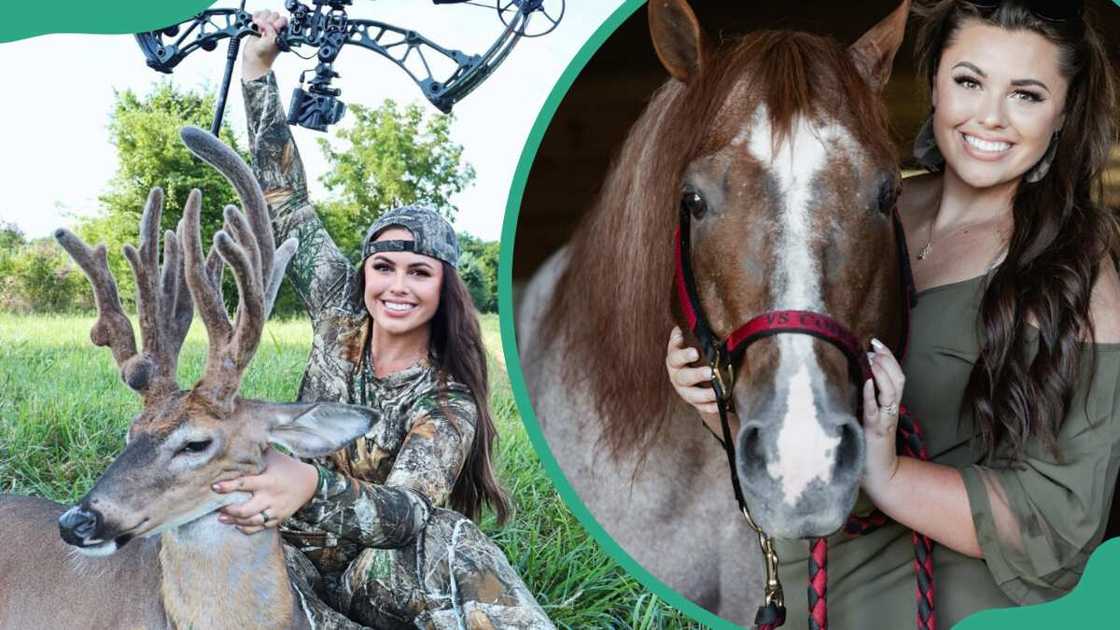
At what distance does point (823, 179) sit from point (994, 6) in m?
0.70

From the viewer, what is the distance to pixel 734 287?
1.83m

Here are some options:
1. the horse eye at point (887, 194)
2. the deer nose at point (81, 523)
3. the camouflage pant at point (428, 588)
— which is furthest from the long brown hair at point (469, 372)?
the horse eye at point (887, 194)

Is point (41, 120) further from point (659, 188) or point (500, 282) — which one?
point (659, 188)

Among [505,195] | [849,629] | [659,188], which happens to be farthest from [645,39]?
[849,629]

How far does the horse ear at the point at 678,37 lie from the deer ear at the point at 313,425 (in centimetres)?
101

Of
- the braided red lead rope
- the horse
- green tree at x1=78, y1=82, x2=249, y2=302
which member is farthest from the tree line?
the braided red lead rope

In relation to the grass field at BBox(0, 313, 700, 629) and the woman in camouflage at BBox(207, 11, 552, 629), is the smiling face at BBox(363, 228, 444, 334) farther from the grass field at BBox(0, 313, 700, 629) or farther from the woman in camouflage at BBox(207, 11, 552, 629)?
the grass field at BBox(0, 313, 700, 629)

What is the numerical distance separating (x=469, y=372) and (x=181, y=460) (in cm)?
69

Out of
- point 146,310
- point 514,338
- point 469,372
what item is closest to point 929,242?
point 514,338

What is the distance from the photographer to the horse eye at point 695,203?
1908mm

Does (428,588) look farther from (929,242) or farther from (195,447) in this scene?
(929,242)

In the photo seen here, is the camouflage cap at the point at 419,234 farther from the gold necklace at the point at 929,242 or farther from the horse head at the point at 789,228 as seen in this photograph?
the gold necklace at the point at 929,242

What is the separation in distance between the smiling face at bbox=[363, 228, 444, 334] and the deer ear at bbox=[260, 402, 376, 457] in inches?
10.5

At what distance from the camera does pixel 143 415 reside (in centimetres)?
216
